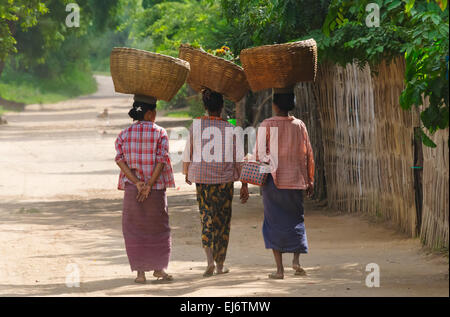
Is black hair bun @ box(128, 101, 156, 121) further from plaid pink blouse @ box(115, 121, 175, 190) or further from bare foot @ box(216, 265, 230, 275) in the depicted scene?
bare foot @ box(216, 265, 230, 275)

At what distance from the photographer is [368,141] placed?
1007 centimetres

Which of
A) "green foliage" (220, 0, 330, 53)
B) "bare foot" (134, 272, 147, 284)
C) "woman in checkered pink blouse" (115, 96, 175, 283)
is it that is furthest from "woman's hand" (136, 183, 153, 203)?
"green foliage" (220, 0, 330, 53)

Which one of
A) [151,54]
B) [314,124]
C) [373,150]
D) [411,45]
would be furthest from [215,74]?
Answer: [314,124]

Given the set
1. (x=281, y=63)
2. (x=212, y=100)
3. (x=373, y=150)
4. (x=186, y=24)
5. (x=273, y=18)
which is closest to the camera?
(x=281, y=63)

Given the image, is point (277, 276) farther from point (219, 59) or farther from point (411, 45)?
point (411, 45)

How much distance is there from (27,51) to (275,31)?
29213 mm

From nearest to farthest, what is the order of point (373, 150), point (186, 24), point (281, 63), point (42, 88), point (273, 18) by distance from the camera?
1. point (281, 63)
2. point (373, 150)
3. point (273, 18)
4. point (186, 24)
5. point (42, 88)

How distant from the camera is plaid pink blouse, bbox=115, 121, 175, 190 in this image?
6.95 m

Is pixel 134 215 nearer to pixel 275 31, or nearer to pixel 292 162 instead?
pixel 292 162

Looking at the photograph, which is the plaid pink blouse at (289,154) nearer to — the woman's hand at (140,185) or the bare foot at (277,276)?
the bare foot at (277,276)

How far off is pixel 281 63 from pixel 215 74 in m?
0.68

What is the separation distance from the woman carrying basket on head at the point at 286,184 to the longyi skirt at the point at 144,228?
3.09 feet

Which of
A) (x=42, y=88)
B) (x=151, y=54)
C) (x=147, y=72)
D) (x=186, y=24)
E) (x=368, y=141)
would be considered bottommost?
(x=368, y=141)

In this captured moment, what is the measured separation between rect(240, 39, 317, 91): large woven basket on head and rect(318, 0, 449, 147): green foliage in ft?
0.91
